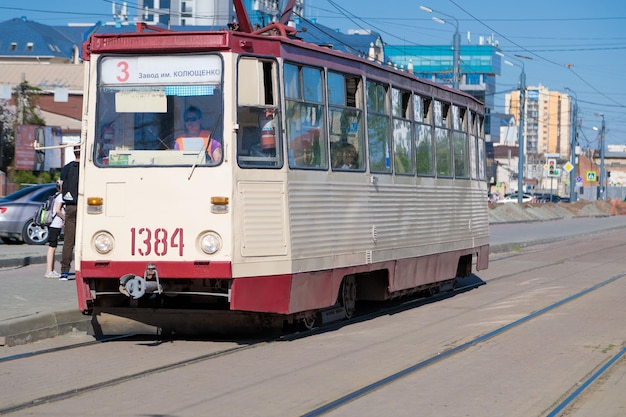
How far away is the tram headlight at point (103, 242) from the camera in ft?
33.4

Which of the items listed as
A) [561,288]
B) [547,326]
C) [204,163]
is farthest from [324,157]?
[561,288]

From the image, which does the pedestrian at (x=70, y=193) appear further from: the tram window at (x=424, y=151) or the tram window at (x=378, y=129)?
the tram window at (x=424, y=151)

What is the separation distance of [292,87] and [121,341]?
3.05 metres

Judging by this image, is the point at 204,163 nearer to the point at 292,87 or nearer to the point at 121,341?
the point at 292,87

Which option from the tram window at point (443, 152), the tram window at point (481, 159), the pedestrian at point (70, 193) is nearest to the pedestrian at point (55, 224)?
the pedestrian at point (70, 193)

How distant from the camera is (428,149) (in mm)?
14539

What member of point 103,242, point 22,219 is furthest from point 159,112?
point 22,219

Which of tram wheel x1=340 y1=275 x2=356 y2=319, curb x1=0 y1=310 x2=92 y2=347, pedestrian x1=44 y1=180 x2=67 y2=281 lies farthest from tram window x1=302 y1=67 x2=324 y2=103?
pedestrian x1=44 y1=180 x2=67 y2=281

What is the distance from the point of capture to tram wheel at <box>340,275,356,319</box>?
488 inches

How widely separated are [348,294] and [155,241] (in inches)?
127

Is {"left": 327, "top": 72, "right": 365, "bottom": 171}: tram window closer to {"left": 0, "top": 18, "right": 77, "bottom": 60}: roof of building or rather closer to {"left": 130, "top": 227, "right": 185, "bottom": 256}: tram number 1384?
{"left": 130, "top": 227, "right": 185, "bottom": 256}: tram number 1384

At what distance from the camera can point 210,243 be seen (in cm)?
993

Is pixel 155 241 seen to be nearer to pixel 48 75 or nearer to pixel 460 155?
pixel 460 155

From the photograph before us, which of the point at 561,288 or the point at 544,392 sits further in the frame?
the point at 561,288
